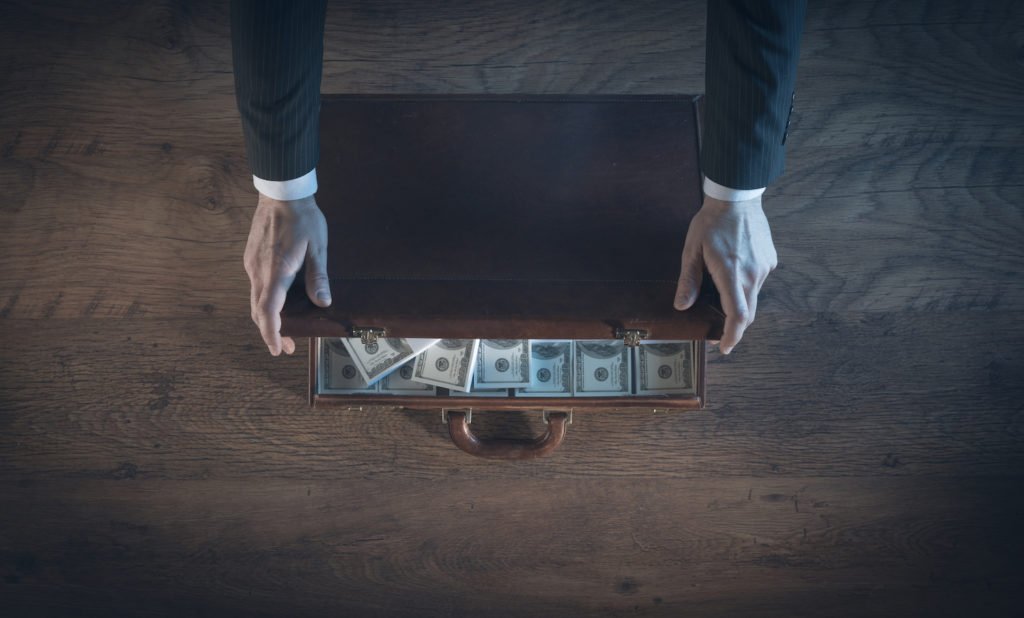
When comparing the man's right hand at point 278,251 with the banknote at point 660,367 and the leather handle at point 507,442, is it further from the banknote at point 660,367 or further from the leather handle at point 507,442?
the banknote at point 660,367

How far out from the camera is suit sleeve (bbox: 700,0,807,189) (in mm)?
791

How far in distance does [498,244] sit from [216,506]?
86 cm

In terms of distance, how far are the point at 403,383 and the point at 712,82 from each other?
752 mm

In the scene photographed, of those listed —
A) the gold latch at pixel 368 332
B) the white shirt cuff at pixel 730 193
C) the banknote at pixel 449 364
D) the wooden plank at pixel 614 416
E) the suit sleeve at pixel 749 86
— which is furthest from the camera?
the wooden plank at pixel 614 416

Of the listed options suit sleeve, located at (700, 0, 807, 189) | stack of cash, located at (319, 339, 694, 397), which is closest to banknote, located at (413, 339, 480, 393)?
stack of cash, located at (319, 339, 694, 397)

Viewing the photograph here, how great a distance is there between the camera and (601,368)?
1252 mm

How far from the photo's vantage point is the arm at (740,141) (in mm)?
799

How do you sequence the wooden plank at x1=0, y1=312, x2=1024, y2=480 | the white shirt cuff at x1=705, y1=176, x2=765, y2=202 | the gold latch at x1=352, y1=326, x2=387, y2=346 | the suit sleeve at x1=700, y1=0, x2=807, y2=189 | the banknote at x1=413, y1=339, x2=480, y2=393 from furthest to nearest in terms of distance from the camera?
the wooden plank at x1=0, y1=312, x2=1024, y2=480 → the banknote at x1=413, y1=339, x2=480, y2=393 → the gold latch at x1=352, y1=326, x2=387, y2=346 → the white shirt cuff at x1=705, y1=176, x2=765, y2=202 → the suit sleeve at x1=700, y1=0, x2=807, y2=189

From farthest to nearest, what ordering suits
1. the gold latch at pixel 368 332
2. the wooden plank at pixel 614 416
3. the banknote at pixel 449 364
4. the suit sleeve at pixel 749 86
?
the wooden plank at pixel 614 416 < the banknote at pixel 449 364 < the gold latch at pixel 368 332 < the suit sleeve at pixel 749 86

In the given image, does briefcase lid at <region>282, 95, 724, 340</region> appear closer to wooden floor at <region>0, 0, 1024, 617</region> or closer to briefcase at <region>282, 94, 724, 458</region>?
briefcase at <region>282, 94, 724, 458</region>

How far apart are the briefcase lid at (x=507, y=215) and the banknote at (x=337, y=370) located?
25cm

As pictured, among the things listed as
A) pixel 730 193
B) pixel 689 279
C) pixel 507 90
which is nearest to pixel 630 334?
pixel 689 279

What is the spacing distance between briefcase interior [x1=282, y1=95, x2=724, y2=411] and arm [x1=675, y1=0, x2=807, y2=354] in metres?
0.07

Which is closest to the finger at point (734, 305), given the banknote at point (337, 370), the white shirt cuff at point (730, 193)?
the white shirt cuff at point (730, 193)
